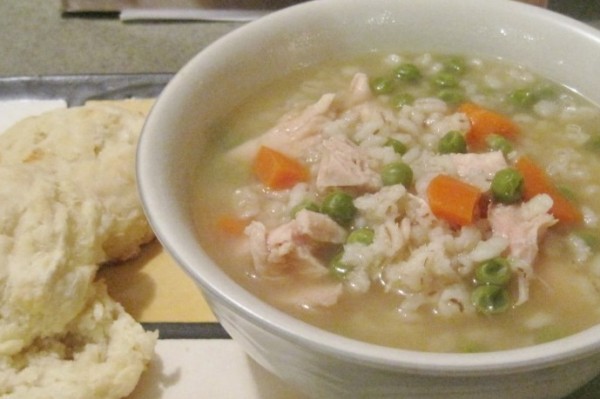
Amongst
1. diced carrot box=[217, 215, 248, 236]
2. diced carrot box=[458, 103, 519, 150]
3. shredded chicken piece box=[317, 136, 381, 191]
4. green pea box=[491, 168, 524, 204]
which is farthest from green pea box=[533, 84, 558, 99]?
diced carrot box=[217, 215, 248, 236]

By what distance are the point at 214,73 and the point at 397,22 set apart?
0.51 m

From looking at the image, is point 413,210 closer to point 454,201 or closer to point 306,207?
point 454,201

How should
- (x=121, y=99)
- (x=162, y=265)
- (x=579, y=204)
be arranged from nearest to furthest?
(x=579, y=204)
(x=162, y=265)
(x=121, y=99)

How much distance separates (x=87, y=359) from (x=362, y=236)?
53cm

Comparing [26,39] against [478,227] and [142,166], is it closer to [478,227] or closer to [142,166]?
[142,166]

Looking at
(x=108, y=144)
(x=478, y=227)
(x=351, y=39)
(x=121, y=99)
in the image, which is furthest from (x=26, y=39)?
(x=478, y=227)

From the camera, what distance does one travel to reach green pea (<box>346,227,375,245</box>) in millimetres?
1243

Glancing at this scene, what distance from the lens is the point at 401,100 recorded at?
5.34 ft

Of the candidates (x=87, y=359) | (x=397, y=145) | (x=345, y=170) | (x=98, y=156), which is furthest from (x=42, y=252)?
(x=397, y=145)

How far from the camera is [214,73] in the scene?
4.83 feet

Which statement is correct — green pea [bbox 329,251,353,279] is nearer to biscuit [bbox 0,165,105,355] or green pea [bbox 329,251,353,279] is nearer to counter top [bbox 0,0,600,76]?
biscuit [bbox 0,165,105,355]

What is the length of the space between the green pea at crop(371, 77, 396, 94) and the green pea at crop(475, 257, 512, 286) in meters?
0.58

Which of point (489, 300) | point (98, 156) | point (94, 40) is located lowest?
point (94, 40)

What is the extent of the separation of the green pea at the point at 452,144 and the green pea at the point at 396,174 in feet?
0.40
